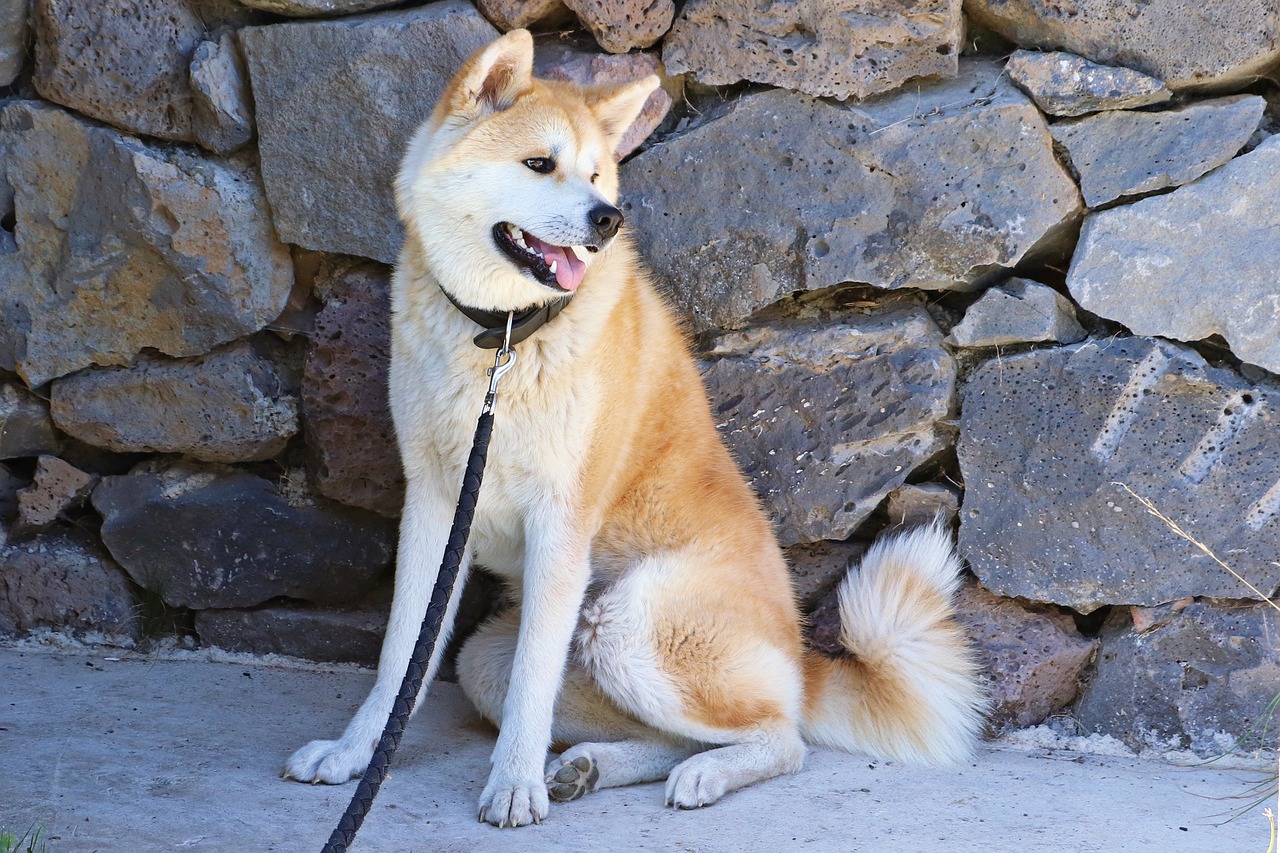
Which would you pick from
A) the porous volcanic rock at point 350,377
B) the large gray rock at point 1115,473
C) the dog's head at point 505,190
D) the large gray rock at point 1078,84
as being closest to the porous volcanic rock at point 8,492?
the porous volcanic rock at point 350,377

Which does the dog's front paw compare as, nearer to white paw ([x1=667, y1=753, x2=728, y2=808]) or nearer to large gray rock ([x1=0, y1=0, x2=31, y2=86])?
white paw ([x1=667, y1=753, x2=728, y2=808])

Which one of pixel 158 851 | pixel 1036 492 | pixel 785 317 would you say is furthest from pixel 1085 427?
pixel 158 851

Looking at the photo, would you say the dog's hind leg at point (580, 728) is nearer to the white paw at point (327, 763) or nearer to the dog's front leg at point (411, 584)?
the dog's front leg at point (411, 584)

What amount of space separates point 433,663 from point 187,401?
3.81ft

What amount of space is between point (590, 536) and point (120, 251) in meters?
1.69

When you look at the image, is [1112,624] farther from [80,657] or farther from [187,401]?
[80,657]

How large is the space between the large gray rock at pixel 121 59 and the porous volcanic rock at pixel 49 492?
109 centimetres

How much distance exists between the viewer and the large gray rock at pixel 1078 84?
3070 millimetres

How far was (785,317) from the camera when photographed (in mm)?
3455

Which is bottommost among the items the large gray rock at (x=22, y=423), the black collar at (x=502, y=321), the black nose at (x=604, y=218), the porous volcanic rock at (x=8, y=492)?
the porous volcanic rock at (x=8, y=492)

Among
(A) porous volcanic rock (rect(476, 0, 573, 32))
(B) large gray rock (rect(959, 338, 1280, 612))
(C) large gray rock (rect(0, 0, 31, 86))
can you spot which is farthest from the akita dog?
(C) large gray rock (rect(0, 0, 31, 86))

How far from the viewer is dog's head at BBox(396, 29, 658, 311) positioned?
8.66 ft

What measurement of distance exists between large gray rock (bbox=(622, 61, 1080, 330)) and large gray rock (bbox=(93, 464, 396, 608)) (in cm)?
133

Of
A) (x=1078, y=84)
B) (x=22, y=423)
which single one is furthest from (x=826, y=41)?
(x=22, y=423)
